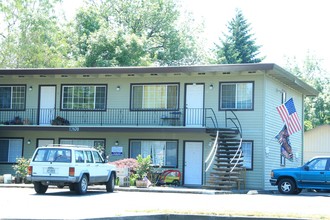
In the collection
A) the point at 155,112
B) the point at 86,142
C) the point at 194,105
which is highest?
the point at 194,105

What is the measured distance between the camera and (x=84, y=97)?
32.5 m

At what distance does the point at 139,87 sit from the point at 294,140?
388 inches

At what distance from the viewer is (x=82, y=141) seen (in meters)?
32.3

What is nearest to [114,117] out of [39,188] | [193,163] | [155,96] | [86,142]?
[86,142]

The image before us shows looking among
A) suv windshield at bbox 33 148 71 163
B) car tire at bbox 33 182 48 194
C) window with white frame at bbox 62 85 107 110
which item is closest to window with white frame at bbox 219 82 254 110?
window with white frame at bbox 62 85 107 110

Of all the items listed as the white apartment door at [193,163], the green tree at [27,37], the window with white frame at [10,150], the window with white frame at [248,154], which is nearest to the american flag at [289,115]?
the window with white frame at [248,154]

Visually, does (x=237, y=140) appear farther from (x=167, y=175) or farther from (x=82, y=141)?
(x=82, y=141)

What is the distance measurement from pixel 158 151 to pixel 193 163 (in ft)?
6.76

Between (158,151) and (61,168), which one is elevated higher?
(158,151)

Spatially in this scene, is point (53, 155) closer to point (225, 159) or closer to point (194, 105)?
point (225, 159)

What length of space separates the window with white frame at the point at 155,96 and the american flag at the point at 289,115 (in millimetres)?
5540

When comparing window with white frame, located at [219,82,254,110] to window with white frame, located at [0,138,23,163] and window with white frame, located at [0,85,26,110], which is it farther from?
window with white frame, located at [0,138,23,163]

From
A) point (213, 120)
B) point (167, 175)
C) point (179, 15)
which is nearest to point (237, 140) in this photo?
point (213, 120)

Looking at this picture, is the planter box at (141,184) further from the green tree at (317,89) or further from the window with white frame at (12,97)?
the green tree at (317,89)
